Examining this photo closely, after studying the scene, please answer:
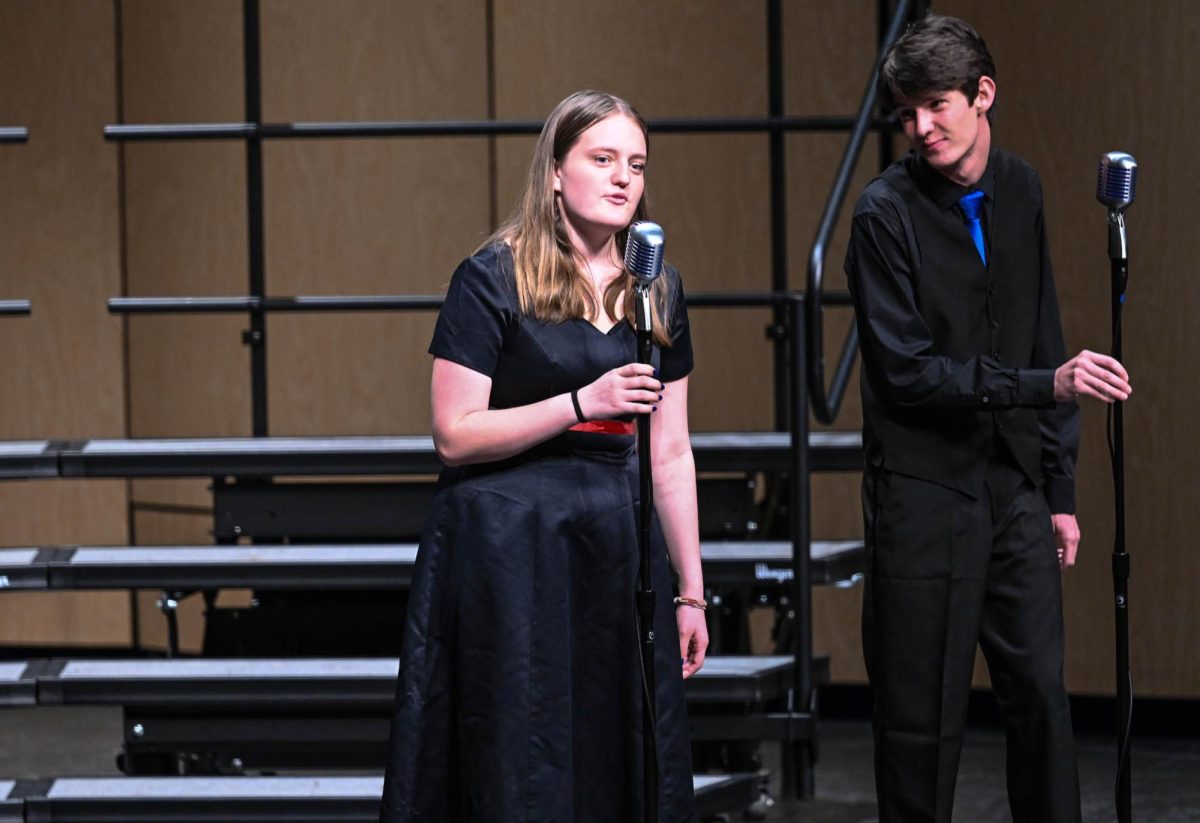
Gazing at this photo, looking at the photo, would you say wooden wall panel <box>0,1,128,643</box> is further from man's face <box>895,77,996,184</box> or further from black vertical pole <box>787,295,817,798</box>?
man's face <box>895,77,996,184</box>

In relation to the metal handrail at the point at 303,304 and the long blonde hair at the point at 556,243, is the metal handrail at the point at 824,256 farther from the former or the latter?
the long blonde hair at the point at 556,243

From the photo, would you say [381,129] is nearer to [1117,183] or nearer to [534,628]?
[534,628]

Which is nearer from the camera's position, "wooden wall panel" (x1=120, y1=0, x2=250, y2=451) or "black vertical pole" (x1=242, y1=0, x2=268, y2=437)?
"black vertical pole" (x1=242, y1=0, x2=268, y2=437)

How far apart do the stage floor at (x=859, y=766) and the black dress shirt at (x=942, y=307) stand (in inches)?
69.5

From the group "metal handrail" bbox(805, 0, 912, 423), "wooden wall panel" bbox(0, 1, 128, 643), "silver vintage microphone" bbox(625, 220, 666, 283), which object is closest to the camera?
"silver vintage microphone" bbox(625, 220, 666, 283)

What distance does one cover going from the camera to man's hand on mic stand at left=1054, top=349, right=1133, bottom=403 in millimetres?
2359

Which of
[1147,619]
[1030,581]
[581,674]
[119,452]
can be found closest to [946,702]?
[1030,581]

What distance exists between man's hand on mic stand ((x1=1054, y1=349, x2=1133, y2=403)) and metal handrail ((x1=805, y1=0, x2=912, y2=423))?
3.50 ft

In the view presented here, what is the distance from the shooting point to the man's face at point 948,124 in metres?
2.58

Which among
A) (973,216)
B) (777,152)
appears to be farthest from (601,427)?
(777,152)

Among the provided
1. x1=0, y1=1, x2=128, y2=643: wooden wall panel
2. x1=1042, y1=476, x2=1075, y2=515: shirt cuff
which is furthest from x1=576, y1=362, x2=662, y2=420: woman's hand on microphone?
x1=0, y1=1, x2=128, y2=643: wooden wall panel

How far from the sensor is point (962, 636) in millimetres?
2652

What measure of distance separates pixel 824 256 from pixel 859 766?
5.53 feet

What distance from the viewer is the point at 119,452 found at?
13.2ft
